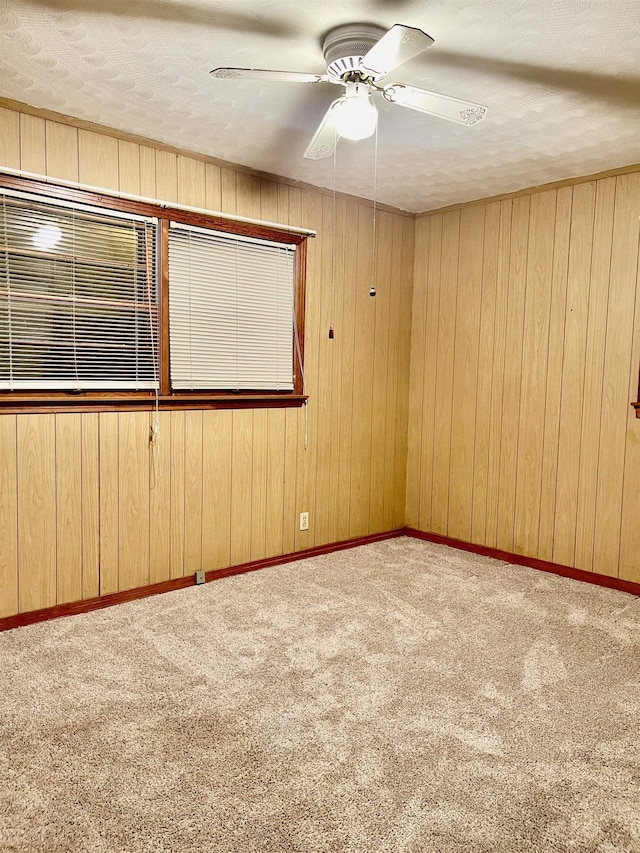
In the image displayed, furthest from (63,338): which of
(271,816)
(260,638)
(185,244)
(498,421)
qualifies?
(498,421)

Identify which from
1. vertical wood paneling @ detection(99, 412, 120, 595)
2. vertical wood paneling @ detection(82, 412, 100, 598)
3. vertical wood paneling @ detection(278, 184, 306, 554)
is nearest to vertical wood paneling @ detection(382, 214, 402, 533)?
vertical wood paneling @ detection(278, 184, 306, 554)

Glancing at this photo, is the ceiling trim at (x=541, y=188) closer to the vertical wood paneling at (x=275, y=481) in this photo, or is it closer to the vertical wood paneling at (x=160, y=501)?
the vertical wood paneling at (x=275, y=481)

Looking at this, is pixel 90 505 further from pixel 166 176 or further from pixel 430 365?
pixel 430 365

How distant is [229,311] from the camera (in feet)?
12.0

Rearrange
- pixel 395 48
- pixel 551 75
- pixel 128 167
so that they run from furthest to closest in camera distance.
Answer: pixel 128 167
pixel 551 75
pixel 395 48

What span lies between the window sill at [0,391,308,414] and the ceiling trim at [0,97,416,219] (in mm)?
1342

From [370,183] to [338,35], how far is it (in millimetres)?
1759

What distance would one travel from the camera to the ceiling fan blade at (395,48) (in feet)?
5.73

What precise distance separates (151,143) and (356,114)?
4.94 feet

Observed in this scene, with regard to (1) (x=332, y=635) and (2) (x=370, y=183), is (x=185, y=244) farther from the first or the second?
(1) (x=332, y=635)

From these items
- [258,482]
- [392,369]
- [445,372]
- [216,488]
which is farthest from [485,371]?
[216,488]

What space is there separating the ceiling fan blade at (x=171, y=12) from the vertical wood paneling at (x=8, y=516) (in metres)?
1.76

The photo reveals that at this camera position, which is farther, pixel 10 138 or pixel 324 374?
pixel 324 374

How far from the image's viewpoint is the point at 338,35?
2.18 meters
